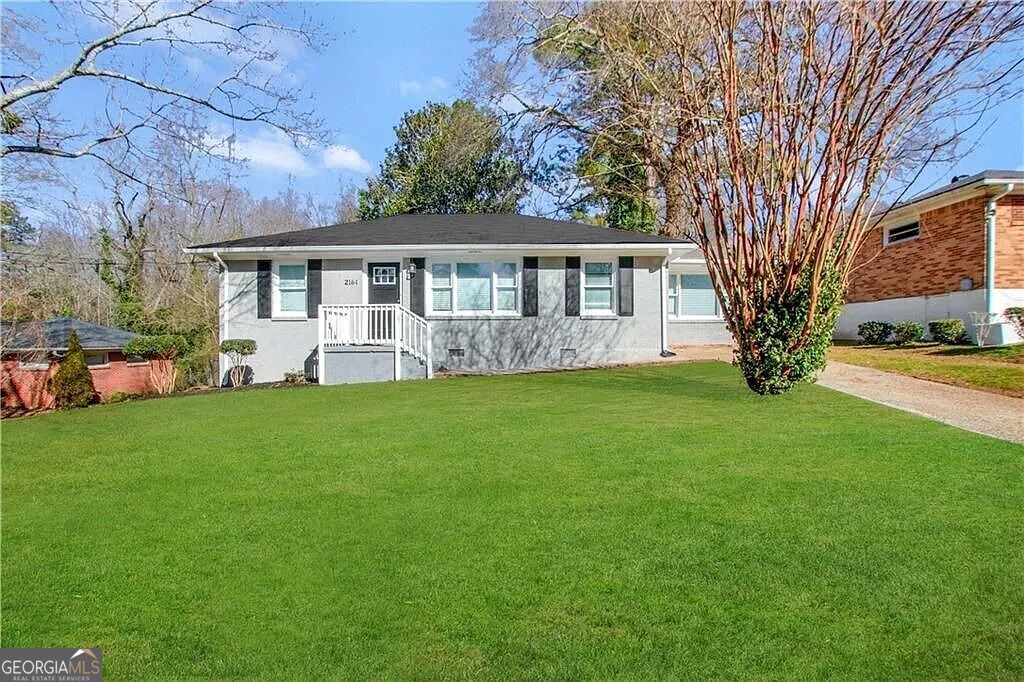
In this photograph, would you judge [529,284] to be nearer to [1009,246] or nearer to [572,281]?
[572,281]

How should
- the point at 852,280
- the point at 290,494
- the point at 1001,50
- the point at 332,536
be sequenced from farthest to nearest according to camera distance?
the point at 852,280 < the point at 1001,50 < the point at 290,494 < the point at 332,536

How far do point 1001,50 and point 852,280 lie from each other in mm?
12877

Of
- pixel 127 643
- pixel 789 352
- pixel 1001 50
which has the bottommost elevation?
pixel 127 643

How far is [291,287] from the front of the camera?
1388 cm

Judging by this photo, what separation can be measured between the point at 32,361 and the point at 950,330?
67.5 ft

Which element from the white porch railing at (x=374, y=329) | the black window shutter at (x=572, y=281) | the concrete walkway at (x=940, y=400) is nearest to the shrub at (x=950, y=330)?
the concrete walkway at (x=940, y=400)

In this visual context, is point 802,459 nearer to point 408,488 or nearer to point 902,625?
point 902,625

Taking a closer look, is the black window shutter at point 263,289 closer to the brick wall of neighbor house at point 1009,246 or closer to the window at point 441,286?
the window at point 441,286

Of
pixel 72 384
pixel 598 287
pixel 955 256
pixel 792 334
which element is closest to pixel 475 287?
pixel 598 287

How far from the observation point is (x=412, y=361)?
41.5 feet

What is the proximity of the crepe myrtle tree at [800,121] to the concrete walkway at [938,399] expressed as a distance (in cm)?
124

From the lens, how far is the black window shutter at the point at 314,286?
44.9ft

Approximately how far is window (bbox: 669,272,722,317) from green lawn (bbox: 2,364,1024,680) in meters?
10.9

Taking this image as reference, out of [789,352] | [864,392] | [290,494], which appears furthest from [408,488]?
[864,392]
